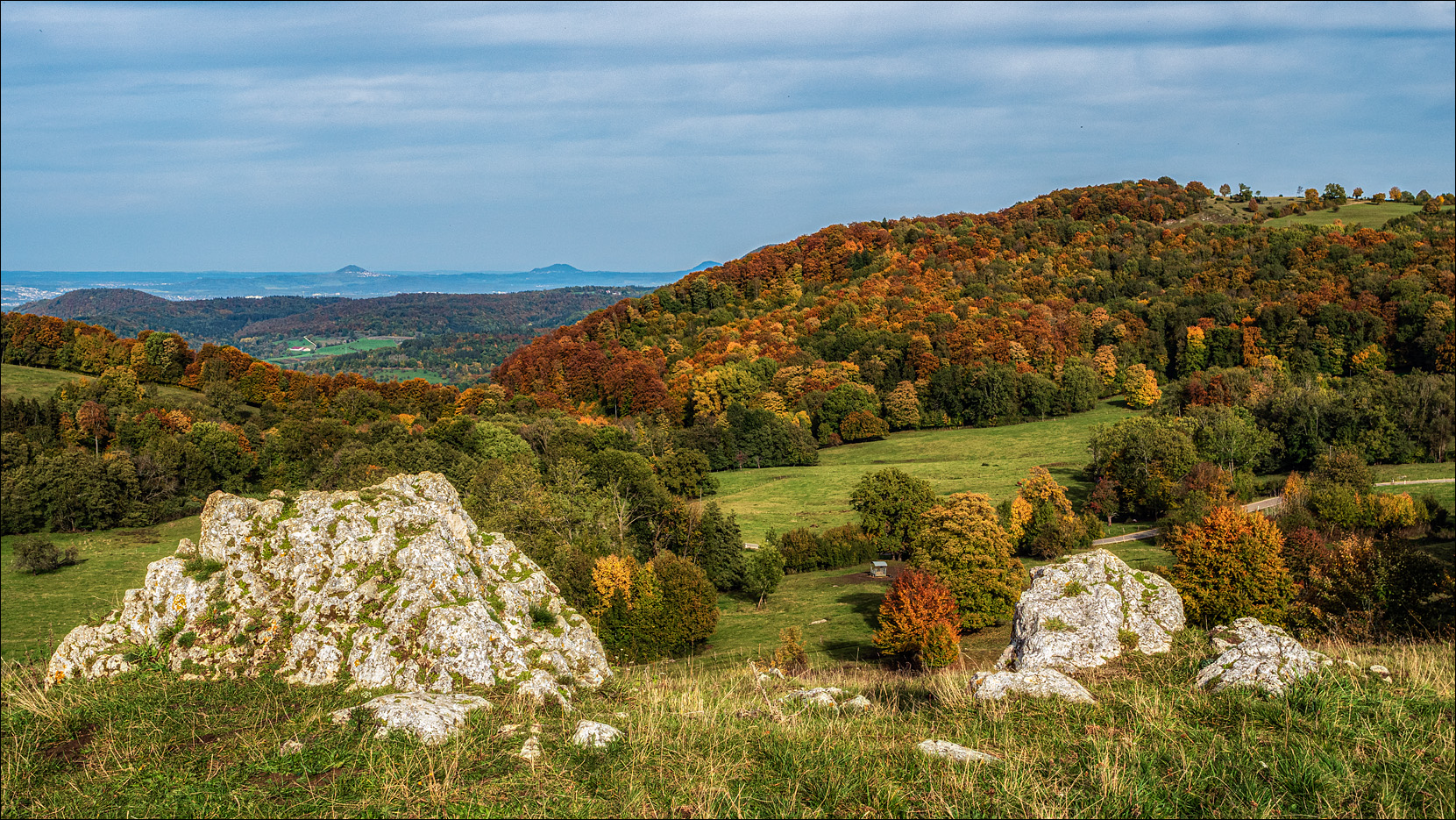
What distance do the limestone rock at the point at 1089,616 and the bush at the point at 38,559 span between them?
6863 centimetres

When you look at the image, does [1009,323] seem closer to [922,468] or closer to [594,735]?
[922,468]

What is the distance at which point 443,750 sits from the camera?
24.7 ft

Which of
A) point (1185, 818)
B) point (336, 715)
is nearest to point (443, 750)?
point (336, 715)

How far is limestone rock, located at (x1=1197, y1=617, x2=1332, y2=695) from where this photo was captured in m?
9.19

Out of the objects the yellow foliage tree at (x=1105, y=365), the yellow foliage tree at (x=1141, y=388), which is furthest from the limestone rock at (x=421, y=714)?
the yellow foliage tree at (x=1105, y=365)

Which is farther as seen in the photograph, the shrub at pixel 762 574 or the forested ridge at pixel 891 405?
the shrub at pixel 762 574

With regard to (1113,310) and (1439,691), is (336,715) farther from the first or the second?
(1113,310)

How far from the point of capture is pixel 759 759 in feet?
25.2

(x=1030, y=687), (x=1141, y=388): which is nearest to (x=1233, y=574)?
(x=1030, y=687)

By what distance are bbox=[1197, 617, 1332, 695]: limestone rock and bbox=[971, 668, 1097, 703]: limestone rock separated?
1499 millimetres

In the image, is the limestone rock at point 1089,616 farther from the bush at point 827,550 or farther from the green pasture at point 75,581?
the bush at point 827,550

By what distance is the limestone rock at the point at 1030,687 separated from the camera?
372 inches

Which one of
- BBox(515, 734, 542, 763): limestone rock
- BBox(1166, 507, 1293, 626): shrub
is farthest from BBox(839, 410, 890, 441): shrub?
BBox(515, 734, 542, 763): limestone rock

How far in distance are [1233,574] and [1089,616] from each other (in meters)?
25.3
